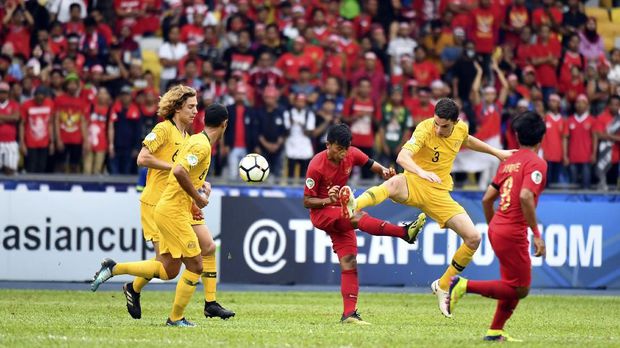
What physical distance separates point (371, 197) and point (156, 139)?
289cm

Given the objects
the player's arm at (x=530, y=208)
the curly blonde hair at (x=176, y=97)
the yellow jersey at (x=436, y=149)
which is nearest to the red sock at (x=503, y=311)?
the player's arm at (x=530, y=208)

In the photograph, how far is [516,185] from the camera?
444 inches

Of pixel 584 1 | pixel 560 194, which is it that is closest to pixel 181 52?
pixel 560 194

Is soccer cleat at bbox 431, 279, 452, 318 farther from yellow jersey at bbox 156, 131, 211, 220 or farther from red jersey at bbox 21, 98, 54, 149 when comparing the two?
red jersey at bbox 21, 98, 54, 149

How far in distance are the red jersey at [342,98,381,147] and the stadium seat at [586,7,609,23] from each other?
8.36 m

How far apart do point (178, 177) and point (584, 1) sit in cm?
2025

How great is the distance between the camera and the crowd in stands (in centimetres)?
2403

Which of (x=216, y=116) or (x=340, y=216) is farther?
(x=340, y=216)

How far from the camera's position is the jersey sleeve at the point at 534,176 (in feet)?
36.4

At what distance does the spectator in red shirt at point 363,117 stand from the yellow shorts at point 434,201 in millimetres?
8680

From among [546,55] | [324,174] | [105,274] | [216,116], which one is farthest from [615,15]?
[105,274]

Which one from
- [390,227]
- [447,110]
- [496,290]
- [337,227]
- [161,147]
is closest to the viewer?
[496,290]

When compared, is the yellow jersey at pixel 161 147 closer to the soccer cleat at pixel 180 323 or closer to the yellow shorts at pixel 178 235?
the yellow shorts at pixel 178 235

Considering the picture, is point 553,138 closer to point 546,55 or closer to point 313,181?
point 546,55
